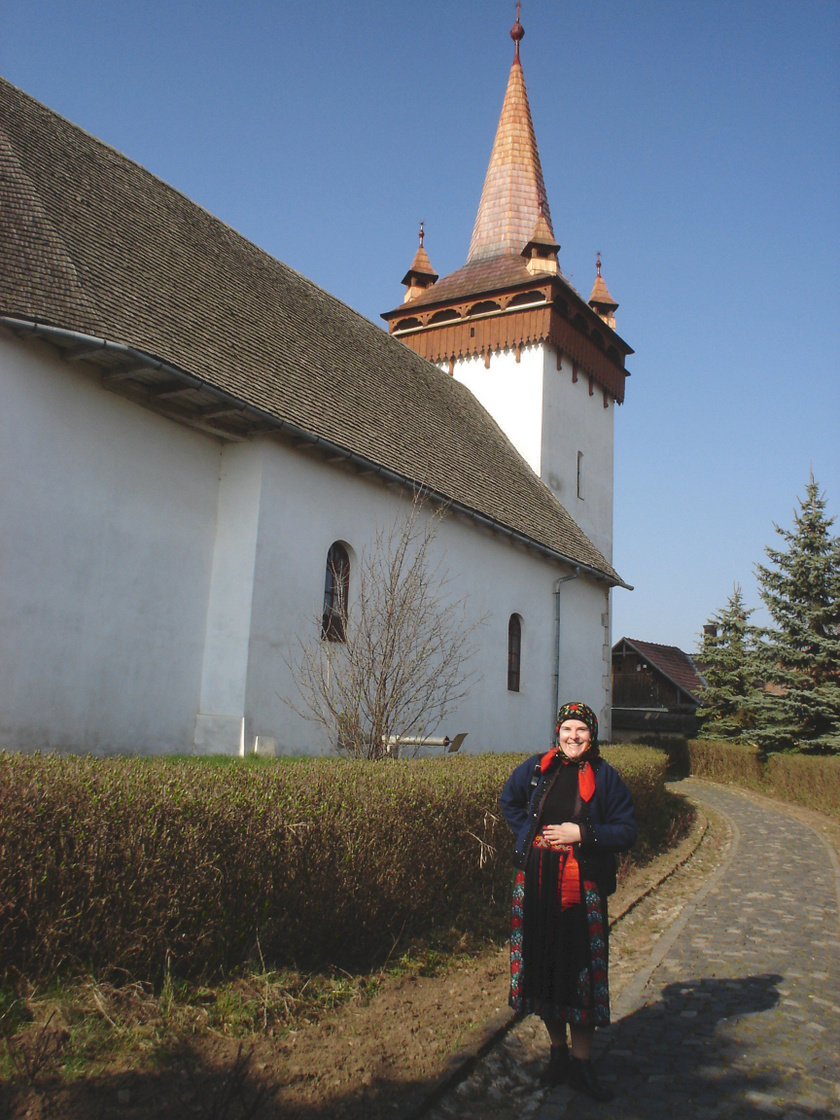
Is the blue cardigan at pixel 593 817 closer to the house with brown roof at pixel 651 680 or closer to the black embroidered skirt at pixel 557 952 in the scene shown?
the black embroidered skirt at pixel 557 952

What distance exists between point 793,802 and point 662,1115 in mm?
17654

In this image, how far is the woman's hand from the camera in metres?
4.34

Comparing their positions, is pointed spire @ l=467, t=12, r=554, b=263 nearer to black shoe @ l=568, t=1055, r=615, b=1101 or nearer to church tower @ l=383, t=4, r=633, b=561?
church tower @ l=383, t=4, r=633, b=561

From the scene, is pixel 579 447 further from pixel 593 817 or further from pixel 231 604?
pixel 593 817


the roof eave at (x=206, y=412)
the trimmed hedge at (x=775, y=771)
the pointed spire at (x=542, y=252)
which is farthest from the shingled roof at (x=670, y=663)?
the roof eave at (x=206, y=412)

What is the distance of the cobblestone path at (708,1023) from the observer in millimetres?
4133

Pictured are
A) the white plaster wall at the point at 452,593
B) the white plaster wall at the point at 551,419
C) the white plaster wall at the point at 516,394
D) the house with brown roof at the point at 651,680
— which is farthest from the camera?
the house with brown roof at the point at 651,680

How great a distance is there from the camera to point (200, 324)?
12500 mm

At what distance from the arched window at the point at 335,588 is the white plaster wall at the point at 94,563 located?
201 centimetres

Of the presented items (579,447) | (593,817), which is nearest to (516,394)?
(579,447)

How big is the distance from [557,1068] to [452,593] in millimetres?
11735

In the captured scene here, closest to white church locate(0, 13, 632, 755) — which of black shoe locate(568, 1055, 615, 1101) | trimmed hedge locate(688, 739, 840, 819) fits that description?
trimmed hedge locate(688, 739, 840, 819)

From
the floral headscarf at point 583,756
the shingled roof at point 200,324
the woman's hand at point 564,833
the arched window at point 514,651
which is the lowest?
the woman's hand at point 564,833

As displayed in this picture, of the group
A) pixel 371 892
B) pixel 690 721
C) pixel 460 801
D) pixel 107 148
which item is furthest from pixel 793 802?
pixel 107 148
